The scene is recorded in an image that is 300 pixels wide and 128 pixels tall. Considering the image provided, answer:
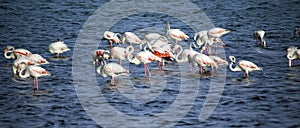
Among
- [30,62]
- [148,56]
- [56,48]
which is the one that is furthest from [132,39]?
[30,62]

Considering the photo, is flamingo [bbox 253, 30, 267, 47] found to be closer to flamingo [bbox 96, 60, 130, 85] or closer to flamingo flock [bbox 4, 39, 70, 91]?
flamingo flock [bbox 4, 39, 70, 91]

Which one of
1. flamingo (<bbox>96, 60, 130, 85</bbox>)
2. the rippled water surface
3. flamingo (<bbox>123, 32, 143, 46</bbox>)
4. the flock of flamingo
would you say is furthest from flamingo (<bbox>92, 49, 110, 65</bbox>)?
flamingo (<bbox>123, 32, 143, 46</bbox>)

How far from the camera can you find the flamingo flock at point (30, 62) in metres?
20.1

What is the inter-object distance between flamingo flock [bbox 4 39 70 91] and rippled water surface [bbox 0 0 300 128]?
0.31 meters

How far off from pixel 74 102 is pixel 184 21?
1433cm

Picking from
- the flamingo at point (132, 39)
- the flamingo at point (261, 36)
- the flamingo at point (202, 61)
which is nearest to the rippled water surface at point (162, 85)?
the flamingo at point (261, 36)

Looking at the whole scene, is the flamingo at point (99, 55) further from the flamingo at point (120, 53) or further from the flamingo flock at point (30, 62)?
the flamingo flock at point (30, 62)

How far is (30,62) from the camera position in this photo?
2150cm

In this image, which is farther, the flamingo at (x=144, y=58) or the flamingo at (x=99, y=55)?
the flamingo at (x=99, y=55)

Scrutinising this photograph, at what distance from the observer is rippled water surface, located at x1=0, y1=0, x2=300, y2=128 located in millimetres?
17719

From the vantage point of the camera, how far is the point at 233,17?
3291 centimetres

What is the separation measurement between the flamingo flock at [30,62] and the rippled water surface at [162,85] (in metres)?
0.31

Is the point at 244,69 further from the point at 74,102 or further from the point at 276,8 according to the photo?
the point at 276,8

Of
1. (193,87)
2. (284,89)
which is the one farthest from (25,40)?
(284,89)
